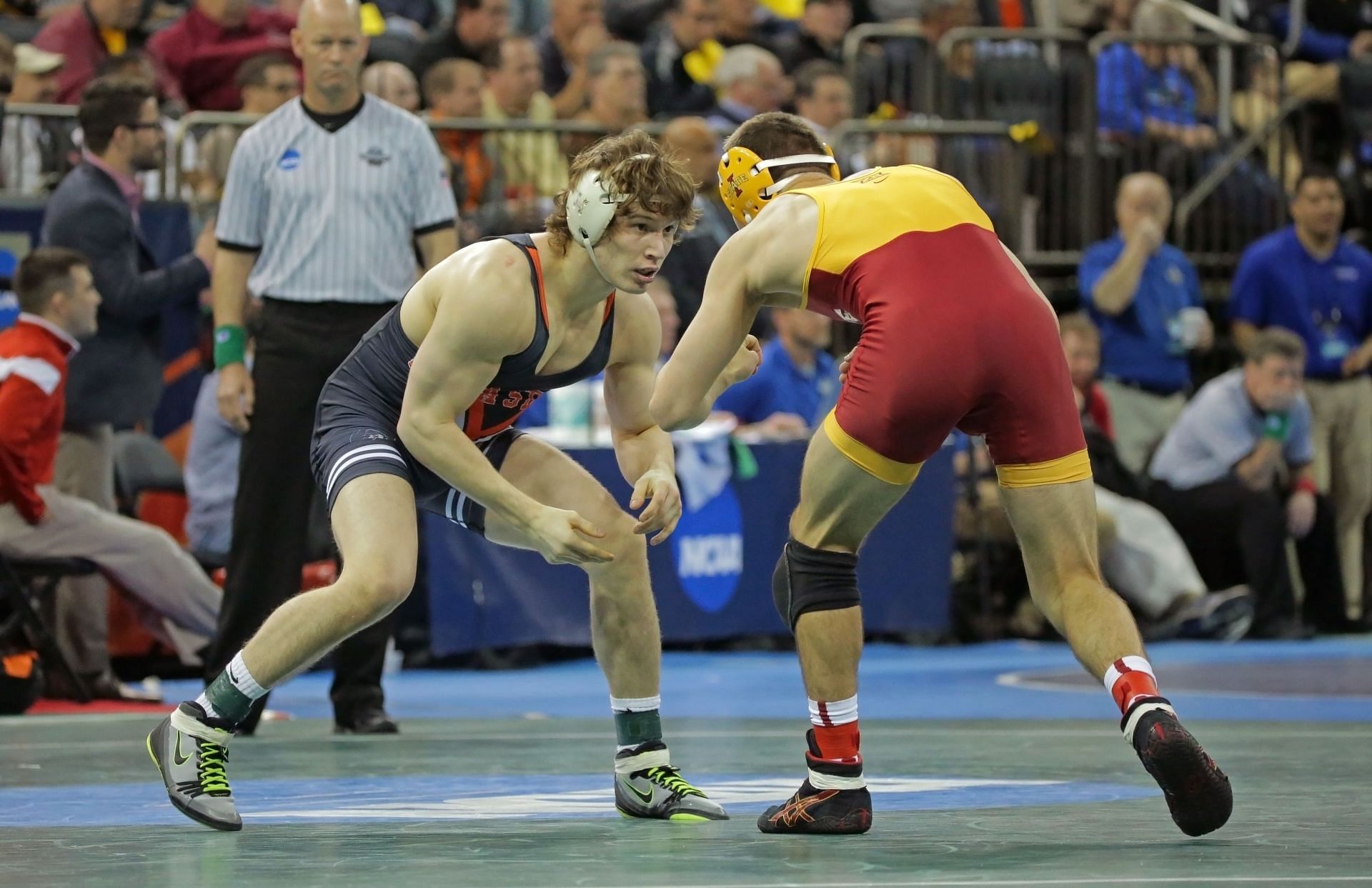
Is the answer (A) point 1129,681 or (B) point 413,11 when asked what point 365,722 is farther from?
(B) point 413,11

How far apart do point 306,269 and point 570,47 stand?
239 inches

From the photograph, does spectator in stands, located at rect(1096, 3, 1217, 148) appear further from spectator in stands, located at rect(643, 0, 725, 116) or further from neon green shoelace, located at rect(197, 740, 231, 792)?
neon green shoelace, located at rect(197, 740, 231, 792)

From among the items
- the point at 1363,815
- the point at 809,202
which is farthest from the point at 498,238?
the point at 1363,815

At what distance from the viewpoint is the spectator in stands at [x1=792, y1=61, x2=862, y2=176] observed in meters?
12.0

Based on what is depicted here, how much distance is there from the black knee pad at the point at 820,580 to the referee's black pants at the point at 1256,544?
24.1ft

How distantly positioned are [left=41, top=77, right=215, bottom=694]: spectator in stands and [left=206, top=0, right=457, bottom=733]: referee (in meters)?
1.54

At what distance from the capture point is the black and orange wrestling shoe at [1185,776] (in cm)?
430

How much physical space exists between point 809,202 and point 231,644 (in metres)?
3.20

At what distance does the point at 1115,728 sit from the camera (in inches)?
287

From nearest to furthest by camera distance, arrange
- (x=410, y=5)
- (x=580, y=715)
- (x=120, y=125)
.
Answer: (x=580, y=715)
(x=120, y=125)
(x=410, y=5)

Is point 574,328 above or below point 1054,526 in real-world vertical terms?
above

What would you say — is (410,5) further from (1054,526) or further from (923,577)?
(1054,526)

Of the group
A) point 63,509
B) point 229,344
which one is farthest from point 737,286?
point 63,509

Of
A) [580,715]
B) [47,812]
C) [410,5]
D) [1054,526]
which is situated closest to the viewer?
[1054,526]
